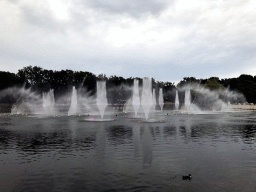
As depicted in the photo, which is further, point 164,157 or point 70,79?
point 70,79

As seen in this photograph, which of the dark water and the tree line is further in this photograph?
the tree line

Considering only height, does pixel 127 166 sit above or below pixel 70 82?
below

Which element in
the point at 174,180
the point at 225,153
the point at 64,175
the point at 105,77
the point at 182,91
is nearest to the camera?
the point at 174,180

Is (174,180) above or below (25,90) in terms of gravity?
below

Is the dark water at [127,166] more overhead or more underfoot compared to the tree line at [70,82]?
more underfoot

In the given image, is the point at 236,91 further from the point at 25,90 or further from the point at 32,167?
the point at 32,167

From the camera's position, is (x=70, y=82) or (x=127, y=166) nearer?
(x=127, y=166)

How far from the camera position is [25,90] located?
114250 millimetres

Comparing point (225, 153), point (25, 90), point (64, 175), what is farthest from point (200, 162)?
point (25, 90)

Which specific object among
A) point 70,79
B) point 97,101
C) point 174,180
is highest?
point 70,79

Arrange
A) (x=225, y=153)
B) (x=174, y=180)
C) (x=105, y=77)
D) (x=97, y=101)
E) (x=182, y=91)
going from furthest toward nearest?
1. (x=182, y=91)
2. (x=105, y=77)
3. (x=97, y=101)
4. (x=225, y=153)
5. (x=174, y=180)

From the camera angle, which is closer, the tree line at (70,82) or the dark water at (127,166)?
the dark water at (127,166)

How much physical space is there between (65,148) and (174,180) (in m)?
8.66

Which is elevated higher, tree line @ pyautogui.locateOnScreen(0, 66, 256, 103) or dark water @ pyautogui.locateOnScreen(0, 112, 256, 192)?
tree line @ pyautogui.locateOnScreen(0, 66, 256, 103)
